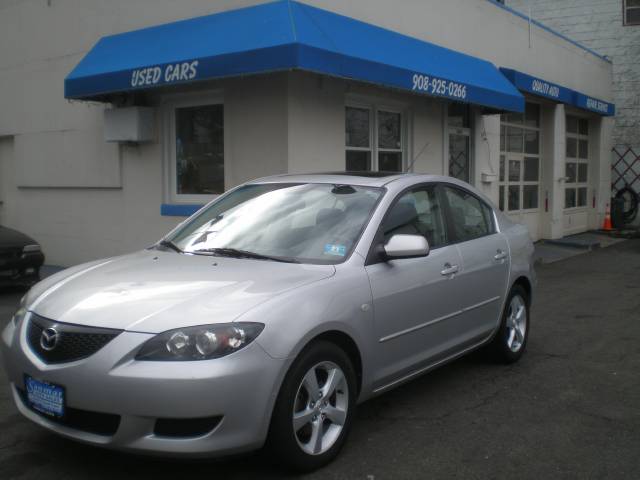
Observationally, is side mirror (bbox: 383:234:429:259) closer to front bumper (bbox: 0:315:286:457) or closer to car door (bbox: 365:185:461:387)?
car door (bbox: 365:185:461:387)

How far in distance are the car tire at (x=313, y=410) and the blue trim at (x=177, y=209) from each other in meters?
5.98

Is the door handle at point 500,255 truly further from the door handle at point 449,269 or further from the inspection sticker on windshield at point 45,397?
the inspection sticker on windshield at point 45,397

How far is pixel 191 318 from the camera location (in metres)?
3.45

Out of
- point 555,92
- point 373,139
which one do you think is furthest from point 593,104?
point 373,139

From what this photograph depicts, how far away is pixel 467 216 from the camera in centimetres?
564

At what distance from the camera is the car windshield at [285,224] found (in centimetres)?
439

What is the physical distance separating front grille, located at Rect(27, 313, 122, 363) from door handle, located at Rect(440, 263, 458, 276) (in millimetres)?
2380

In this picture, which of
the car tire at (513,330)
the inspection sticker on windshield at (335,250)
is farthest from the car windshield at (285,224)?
the car tire at (513,330)

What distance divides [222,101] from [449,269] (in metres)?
5.56

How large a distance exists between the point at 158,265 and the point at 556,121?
47.4 ft

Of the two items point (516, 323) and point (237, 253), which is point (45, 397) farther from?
point (516, 323)

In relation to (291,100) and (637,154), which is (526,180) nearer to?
(637,154)

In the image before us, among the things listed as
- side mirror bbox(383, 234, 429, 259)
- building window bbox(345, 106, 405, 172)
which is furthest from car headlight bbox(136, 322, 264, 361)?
building window bbox(345, 106, 405, 172)

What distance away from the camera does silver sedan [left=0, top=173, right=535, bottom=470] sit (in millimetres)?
3359
